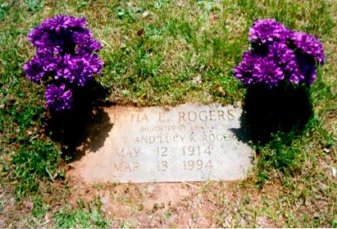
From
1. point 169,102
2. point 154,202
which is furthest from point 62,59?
point 154,202

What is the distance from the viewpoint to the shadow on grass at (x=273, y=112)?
3363mm

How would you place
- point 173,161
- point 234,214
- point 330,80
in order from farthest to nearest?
point 330,80, point 173,161, point 234,214

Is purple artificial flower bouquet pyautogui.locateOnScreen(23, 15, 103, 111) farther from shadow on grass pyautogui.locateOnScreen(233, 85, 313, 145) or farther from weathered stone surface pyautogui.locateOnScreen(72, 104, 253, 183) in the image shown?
shadow on grass pyautogui.locateOnScreen(233, 85, 313, 145)

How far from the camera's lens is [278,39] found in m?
3.23

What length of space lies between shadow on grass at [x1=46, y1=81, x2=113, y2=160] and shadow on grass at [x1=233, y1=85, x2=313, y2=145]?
3.32ft

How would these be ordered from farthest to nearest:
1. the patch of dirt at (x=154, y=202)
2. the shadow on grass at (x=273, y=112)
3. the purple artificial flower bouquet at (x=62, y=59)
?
the shadow on grass at (x=273, y=112), the purple artificial flower bouquet at (x=62, y=59), the patch of dirt at (x=154, y=202)

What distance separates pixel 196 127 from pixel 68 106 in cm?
92

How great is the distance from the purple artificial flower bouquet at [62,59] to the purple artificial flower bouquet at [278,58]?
1062 millimetres

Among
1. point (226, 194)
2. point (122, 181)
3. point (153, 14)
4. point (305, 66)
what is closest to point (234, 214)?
point (226, 194)

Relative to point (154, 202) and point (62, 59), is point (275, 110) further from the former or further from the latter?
point (62, 59)

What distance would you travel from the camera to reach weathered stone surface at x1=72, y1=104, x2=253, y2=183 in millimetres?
3264

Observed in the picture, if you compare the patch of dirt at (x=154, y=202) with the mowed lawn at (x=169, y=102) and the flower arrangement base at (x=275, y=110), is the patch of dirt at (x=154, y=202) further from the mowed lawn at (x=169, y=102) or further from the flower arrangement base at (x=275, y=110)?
the flower arrangement base at (x=275, y=110)

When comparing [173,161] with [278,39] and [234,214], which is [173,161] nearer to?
[234,214]

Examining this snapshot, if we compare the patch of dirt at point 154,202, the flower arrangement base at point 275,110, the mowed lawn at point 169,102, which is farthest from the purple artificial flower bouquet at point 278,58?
the patch of dirt at point 154,202
